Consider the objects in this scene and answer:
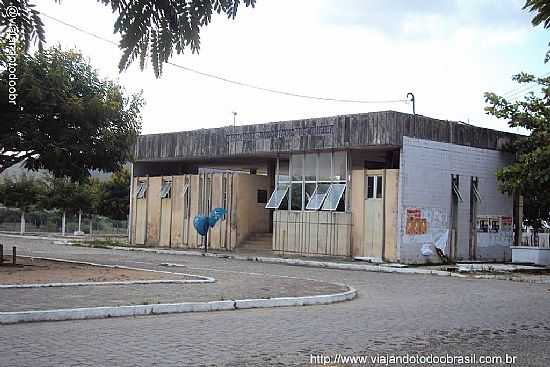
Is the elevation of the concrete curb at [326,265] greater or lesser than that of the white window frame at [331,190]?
lesser

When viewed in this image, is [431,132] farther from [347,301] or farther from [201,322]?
[201,322]

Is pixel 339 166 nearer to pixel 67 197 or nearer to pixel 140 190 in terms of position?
pixel 140 190

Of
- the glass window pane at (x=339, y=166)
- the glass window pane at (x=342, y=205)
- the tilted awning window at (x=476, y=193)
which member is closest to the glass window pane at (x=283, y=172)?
the glass window pane at (x=339, y=166)

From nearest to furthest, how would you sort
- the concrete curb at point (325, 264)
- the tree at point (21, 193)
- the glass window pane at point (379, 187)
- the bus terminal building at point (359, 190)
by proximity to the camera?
1. the concrete curb at point (325, 264)
2. the bus terminal building at point (359, 190)
3. the glass window pane at point (379, 187)
4. the tree at point (21, 193)

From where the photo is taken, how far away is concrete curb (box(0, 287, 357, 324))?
977 cm

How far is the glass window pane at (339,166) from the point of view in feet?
91.5

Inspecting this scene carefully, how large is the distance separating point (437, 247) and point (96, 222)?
41327 mm

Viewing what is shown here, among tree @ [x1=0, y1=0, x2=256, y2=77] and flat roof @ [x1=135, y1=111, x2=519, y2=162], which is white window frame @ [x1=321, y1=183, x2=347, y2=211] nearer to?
flat roof @ [x1=135, y1=111, x2=519, y2=162]

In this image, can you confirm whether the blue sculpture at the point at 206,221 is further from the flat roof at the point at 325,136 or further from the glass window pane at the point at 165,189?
the glass window pane at the point at 165,189

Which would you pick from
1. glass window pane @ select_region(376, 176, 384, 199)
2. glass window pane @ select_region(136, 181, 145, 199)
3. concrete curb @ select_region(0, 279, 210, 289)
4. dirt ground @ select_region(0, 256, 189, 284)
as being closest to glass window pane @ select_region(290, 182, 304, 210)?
glass window pane @ select_region(376, 176, 384, 199)

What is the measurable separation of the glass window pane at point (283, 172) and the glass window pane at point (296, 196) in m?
0.59

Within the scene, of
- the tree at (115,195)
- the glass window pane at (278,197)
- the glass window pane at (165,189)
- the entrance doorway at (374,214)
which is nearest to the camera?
the entrance doorway at (374,214)

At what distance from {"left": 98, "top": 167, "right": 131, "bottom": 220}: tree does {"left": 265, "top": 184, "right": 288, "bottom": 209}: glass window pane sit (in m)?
26.2

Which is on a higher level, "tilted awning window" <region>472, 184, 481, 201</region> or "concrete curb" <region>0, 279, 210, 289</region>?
"tilted awning window" <region>472, 184, 481, 201</region>
